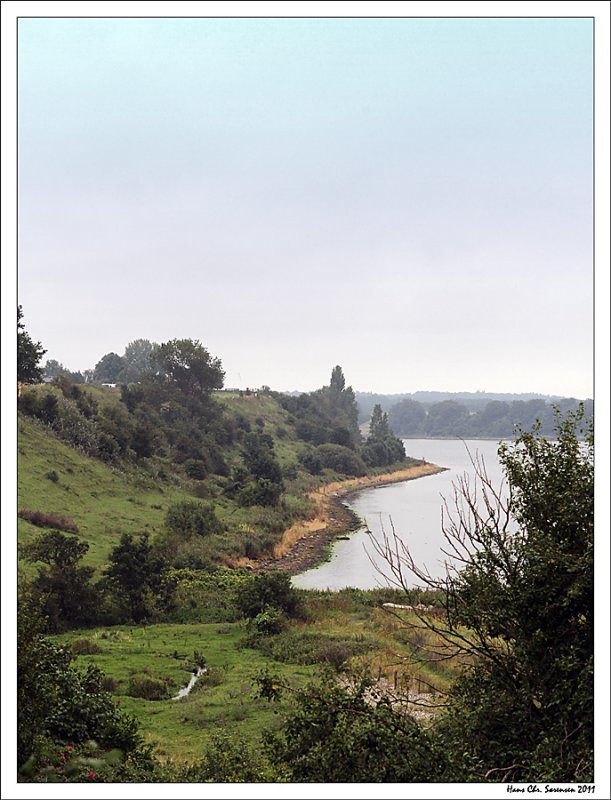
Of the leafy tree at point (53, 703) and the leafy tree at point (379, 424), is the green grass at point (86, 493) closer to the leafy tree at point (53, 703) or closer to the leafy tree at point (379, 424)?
Result: the leafy tree at point (53, 703)

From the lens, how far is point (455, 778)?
4.35 metres

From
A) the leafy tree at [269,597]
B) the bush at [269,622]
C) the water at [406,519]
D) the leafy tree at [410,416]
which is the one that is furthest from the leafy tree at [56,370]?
the bush at [269,622]

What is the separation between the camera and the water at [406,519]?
576 inches

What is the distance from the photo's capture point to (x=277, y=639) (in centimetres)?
992

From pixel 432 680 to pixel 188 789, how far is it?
16.9 feet

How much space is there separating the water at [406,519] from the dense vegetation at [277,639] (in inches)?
59.0

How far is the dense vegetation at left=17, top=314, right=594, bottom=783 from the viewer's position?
462cm

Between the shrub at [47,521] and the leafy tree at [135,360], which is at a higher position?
the leafy tree at [135,360]

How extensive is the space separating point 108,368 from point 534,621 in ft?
122

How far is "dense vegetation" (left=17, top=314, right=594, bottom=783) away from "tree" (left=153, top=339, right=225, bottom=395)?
986 centimetres

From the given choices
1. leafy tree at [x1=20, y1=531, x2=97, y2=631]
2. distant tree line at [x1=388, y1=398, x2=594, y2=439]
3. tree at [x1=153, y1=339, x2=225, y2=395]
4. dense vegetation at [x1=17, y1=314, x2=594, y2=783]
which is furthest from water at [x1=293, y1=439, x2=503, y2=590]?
tree at [x1=153, y1=339, x2=225, y2=395]

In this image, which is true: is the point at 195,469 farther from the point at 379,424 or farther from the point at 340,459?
the point at 379,424

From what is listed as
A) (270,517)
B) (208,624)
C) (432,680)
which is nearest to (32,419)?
(270,517)

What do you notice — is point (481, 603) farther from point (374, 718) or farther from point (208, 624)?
point (208, 624)
